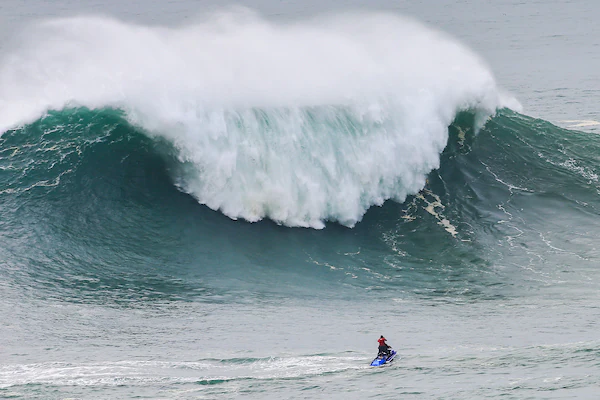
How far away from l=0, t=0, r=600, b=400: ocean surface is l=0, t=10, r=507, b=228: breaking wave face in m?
0.08

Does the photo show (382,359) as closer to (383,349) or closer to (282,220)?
(383,349)

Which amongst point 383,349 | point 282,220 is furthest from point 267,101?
point 383,349

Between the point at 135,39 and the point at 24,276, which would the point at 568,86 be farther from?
the point at 24,276

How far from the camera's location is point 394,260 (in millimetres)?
22156

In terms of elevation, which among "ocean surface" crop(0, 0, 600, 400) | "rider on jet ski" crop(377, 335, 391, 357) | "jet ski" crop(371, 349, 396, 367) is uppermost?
"ocean surface" crop(0, 0, 600, 400)

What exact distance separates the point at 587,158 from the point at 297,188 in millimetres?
11035

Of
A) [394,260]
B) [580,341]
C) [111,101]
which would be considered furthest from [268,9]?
[580,341]

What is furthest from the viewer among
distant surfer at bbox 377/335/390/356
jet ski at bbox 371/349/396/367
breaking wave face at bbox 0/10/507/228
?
breaking wave face at bbox 0/10/507/228

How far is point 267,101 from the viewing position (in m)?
26.8

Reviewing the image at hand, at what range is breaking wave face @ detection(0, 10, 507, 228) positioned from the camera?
2422cm

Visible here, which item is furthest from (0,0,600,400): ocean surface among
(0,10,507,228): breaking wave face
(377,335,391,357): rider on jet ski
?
(377,335,391,357): rider on jet ski

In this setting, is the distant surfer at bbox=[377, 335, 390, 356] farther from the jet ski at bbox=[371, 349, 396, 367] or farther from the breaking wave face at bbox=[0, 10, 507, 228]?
the breaking wave face at bbox=[0, 10, 507, 228]

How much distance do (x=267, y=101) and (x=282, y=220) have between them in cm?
494

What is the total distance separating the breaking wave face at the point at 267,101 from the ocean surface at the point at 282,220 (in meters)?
0.08
